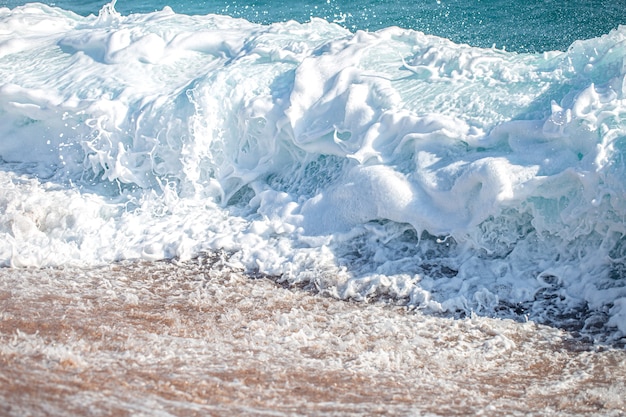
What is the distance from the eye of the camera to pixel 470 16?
9.19 metres

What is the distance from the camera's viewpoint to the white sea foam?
443 cm

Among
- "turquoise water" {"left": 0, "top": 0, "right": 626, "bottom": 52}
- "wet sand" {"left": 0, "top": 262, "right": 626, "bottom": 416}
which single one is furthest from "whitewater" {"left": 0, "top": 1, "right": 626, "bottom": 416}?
"turquoise water" {"left": 0, "top": 0, "right": 626, "bottom": 52}

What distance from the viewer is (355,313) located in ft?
13.4

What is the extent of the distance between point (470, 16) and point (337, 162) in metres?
4.57

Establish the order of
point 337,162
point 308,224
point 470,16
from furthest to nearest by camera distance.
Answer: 1. point 470,16
2. point 337,162
3. point 308,224

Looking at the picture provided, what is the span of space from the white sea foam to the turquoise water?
2.29 metres

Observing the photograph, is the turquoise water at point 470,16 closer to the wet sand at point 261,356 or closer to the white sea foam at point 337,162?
the white sea foam at point 337,162

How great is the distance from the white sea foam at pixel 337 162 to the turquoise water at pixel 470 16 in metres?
2.29

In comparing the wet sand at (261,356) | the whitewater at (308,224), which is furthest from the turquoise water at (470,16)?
the wet sand at (261,356)

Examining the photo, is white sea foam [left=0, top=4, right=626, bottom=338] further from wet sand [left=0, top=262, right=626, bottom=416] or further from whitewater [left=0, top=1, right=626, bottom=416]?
wet sand [left=0, top=262, right=626, bottom=416]

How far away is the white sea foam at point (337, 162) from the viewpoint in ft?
14.5

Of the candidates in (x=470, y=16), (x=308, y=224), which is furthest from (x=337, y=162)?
(x=470, y=16)

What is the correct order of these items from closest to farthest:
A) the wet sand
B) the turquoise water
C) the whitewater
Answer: the wet sand → the whitewater → the turquoise water

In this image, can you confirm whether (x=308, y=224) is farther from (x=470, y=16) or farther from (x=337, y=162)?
(x=470, y=16)
